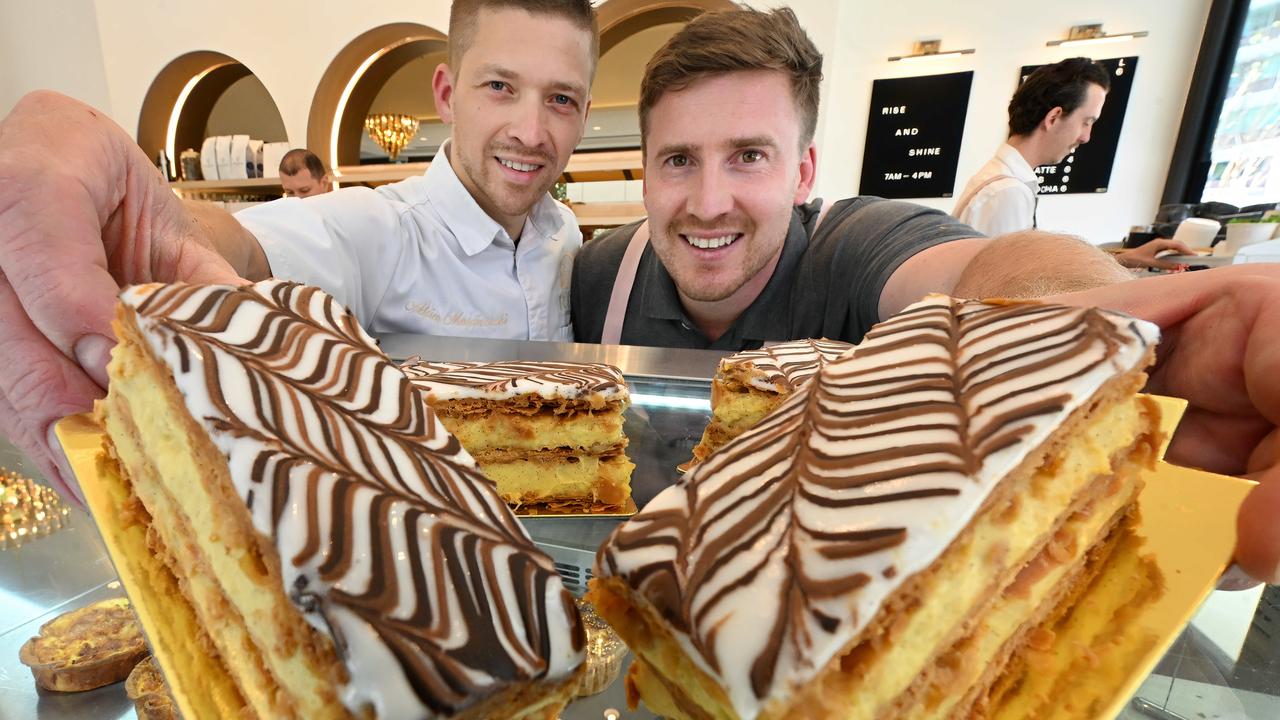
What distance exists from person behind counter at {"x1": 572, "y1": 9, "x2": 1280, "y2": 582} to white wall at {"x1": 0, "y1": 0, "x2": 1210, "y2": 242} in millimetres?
4222

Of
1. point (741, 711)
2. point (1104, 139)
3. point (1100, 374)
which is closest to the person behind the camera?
point (741, 711)

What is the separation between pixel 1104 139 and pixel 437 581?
829cm

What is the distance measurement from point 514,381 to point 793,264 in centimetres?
176

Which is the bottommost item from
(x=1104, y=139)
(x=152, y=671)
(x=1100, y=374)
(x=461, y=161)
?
(x=152, y=671)

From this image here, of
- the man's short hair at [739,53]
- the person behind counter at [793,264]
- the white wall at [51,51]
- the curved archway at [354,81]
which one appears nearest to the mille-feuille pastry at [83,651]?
the person behind counter at [793,264]

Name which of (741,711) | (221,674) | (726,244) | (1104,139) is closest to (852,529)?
(741,711)

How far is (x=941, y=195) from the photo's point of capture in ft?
22.7

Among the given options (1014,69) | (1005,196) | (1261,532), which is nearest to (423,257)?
(1261,532)

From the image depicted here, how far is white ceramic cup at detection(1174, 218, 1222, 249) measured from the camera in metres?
5.05

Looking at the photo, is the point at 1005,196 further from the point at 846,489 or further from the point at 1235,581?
the point at 846,489

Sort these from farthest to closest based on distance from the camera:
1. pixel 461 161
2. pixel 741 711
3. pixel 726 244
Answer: pixel 461 161, pixel 726 244, pixel 741 711

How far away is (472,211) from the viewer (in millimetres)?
3043

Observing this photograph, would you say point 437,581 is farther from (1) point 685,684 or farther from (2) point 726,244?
(2) point 726,244

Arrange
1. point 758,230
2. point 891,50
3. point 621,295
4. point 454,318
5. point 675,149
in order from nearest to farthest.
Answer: point 675,149, point 758,230, point 454,318, point 621,295, point 891,50
